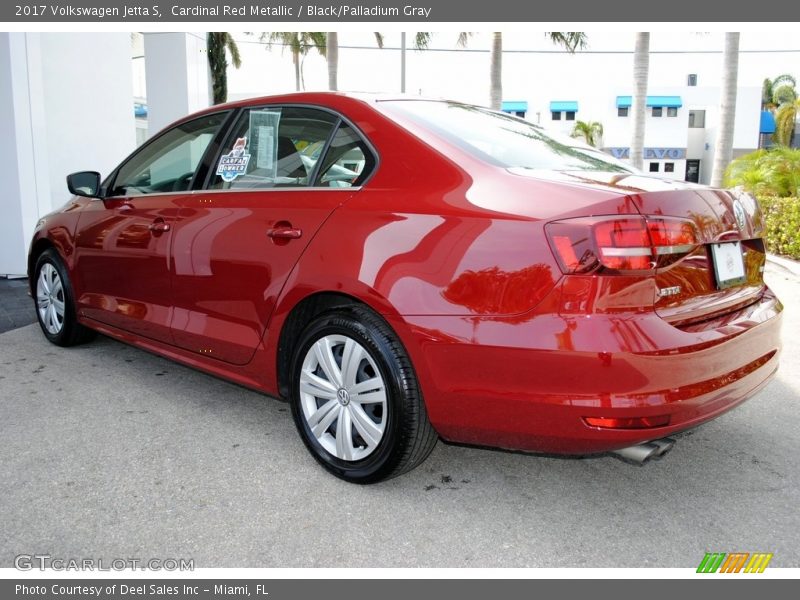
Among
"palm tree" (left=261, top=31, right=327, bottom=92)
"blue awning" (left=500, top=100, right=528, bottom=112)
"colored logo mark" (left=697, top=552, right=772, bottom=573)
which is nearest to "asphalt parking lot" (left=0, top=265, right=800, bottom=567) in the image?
"colored logo mark" (left=697, top=552, right=772, bottom=573)

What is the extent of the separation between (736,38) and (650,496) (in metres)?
12.9

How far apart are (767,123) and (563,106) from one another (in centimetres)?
1527

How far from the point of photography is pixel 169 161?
4277 mm

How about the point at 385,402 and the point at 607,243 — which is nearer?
the point at 607,243

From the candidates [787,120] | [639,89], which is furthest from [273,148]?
[787,120]

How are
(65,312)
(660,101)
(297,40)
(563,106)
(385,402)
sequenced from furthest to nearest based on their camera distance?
(563,106)
(660,101)
(297,40)
(65,312)
(385,402)

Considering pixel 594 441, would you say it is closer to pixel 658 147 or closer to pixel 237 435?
pixel 237 435

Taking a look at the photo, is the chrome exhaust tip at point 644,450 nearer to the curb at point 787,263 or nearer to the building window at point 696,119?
the curb at point 787,263

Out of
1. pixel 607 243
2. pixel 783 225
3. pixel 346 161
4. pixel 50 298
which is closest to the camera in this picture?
pixel 607 243

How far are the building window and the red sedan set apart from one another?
5069 cm

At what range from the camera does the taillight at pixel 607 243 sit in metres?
2.35

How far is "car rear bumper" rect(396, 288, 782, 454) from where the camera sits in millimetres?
2348

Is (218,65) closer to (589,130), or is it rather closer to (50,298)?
(50,298)

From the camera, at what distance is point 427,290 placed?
2.64 meters
